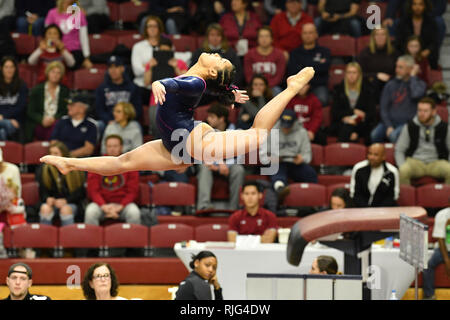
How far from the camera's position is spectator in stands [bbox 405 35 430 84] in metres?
9.94

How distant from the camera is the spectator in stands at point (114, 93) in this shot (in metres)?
9.18

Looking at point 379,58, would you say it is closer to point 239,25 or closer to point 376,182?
point 239,25

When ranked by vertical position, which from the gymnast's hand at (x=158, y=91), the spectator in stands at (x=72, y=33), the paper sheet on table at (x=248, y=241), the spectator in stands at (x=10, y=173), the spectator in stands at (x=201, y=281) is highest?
the spectator in stands at (x=72, y=33)

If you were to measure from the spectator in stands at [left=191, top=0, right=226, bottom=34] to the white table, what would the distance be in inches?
153

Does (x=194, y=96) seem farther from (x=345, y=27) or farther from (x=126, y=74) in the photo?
(x=345, y=27)

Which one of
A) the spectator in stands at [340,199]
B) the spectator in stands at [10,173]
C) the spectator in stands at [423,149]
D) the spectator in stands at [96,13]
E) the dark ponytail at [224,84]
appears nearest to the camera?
the dark ponytail at [224,84]

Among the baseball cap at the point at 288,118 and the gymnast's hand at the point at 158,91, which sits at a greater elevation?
the baseball cap at the point at 288,118

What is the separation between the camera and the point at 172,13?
1073cm

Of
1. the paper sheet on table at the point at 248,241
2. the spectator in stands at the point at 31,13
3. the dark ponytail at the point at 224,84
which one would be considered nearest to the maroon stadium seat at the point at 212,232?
the paper sheet on table at the point at 248,241

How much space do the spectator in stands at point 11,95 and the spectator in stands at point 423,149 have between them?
427 centimetres

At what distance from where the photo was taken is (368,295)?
6094 millimetres

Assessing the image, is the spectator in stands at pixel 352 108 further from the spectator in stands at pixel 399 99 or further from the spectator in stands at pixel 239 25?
the spectator in stands at pixel 239 25

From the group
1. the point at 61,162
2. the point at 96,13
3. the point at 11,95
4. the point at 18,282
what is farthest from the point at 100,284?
the point at 96,13
